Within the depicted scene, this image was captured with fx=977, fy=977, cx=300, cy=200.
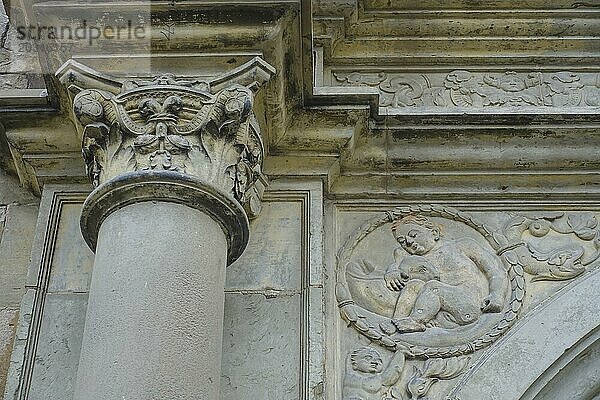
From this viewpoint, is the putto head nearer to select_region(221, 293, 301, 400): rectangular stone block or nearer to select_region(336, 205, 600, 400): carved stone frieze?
select_region(336, 205, 600, 400): carved stone frieze

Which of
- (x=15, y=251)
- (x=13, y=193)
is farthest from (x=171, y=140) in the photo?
(x=13, y=193)

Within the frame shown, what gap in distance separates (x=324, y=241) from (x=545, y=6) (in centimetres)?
163

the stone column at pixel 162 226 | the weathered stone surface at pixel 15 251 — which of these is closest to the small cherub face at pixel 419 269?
the stone column at pixel 162 226

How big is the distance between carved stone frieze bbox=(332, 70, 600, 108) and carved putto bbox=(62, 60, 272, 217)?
3.23 feet

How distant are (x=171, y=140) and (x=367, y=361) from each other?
1.07 m

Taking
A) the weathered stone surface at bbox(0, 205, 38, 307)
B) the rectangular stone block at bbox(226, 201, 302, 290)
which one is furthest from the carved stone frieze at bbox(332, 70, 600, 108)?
the weathered stone surface at bbox(0, 205, 38, 307)

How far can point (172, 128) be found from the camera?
334 cm

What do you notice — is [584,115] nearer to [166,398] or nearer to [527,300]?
[527,300]

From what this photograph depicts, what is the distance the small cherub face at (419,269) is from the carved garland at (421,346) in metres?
0.21

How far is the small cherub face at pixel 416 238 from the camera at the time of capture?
3.85 metres

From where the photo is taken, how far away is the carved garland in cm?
356

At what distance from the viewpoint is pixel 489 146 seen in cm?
403

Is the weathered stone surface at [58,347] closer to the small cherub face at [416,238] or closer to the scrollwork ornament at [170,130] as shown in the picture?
the scrollwork ornament at [170,130]

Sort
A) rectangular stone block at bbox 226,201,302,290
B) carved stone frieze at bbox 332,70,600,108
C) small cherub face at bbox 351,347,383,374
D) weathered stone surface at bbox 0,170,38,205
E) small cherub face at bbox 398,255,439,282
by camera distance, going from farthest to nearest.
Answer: carved stone frieze at bbox 332,70,600,108 < weathered stone surface at bbox 0,170,38,205 < small cherub face at bbox 398,255,439,282 < rectangular stone block at bbox 226,201,302,290 < small cherub face at bbox 351,347,383,374
